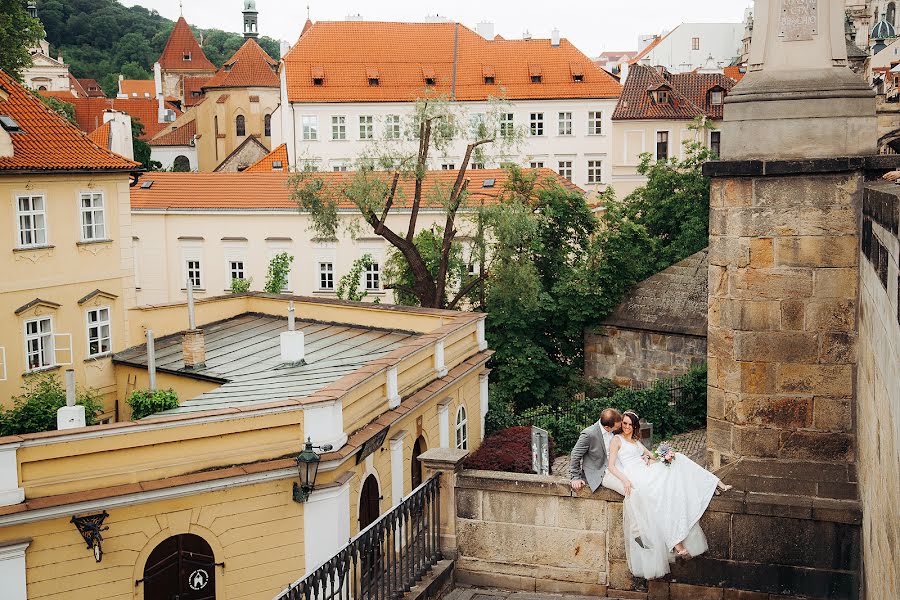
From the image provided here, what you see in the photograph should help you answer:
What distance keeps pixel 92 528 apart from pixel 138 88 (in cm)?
11662

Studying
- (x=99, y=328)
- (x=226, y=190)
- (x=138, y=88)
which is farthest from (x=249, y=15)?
(x=99, y=328)

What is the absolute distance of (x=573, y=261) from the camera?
29344 mm

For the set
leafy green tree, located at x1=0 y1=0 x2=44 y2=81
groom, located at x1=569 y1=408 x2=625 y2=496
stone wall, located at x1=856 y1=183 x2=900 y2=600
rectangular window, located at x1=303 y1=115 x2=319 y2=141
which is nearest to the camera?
stone wall, located at x1=856 y1=183 x2=900 y2=600

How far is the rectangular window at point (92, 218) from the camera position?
26.0 m

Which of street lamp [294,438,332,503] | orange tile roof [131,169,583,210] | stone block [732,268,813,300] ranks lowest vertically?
street lamp [294,438,332,503]

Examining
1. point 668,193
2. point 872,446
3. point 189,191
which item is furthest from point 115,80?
point 872,446

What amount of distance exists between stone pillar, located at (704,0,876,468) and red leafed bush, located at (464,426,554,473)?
819 centimetres

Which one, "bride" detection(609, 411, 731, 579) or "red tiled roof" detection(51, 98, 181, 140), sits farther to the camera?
"red tiled roof" detection(51, 98, 181, 140)

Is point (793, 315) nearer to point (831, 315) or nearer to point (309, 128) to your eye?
point (831, 315)

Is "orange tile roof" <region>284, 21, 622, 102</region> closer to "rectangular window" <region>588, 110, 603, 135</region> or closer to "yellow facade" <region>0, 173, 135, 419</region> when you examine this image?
"rectangular window" <region>588, 110, 603, 135</region>

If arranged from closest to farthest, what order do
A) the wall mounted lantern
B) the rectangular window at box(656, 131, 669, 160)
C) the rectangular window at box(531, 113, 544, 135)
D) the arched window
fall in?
the wall mounted lantern
the arched window
the rectangular window at box(656, 131, 669, 160)
the rectangular window at box(531, 113, 544, 135)

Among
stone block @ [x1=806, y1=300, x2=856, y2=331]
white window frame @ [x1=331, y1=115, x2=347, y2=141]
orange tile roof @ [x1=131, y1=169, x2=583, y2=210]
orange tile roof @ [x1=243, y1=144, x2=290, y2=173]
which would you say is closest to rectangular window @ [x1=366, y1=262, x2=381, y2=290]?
orange tile roof @ [x1=131, y1=169, x2=583, y2=210]

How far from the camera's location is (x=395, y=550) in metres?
8.56

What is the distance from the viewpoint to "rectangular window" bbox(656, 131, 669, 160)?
54.4 m
